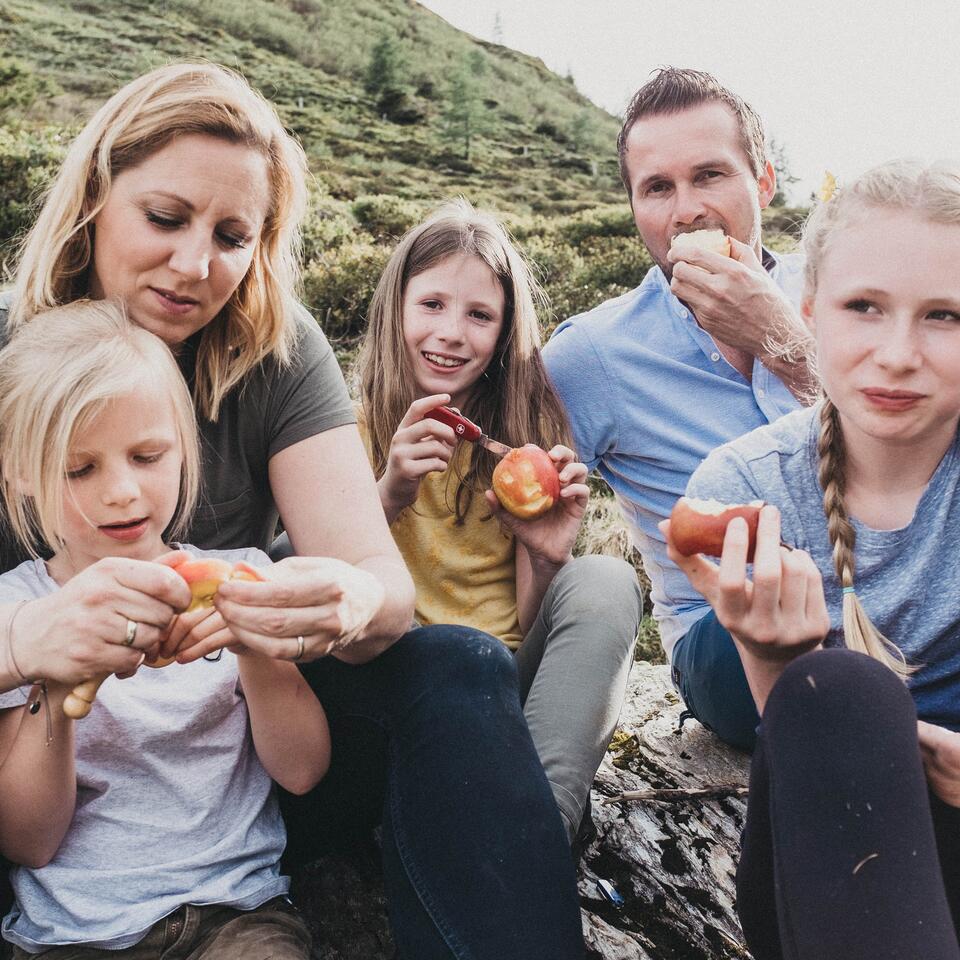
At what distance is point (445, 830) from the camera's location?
1305mm

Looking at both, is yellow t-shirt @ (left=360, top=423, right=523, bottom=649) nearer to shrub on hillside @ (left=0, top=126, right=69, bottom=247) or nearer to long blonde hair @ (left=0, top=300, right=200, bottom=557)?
long blonde hair @ (left=0, top=300, right=200, bottom=557)

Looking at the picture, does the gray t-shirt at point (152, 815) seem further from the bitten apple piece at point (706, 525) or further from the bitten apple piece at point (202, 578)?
the bitten apple piece at point (706, 525)

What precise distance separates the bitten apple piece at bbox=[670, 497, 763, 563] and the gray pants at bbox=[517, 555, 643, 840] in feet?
1.76

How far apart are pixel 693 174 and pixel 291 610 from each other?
190 centimetres

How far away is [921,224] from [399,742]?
1198 millimetres

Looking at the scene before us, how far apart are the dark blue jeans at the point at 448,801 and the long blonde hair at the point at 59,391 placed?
1.68ft

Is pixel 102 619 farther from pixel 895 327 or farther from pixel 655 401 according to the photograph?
pixel 655 401

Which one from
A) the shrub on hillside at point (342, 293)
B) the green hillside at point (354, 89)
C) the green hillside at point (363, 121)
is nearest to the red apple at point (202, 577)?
the green hillside at point (363, 121)

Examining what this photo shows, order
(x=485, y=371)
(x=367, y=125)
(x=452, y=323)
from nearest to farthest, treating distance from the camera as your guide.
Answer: (x=452, y=323)
(x=485, y=371)
(x=367, y=125)

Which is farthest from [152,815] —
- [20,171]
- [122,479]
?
[20,171]

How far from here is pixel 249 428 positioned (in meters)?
1.78

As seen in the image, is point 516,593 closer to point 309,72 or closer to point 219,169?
point 219,169

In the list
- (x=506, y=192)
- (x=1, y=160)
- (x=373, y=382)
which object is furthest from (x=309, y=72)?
(x=373, y=382)

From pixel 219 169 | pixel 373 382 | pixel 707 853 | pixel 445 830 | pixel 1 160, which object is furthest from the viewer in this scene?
pixel 1 160
